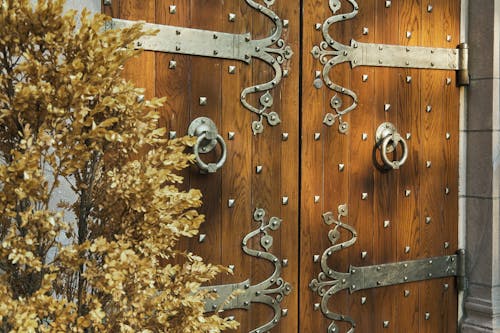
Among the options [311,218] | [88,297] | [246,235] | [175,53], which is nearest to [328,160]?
[311,218]

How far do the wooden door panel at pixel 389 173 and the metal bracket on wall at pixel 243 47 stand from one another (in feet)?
0.49

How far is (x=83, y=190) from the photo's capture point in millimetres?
2102

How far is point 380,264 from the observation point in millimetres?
3562

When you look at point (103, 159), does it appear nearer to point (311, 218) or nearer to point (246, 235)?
point (246, 235)

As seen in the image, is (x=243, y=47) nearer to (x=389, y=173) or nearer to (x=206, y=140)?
(x=206, y=140)

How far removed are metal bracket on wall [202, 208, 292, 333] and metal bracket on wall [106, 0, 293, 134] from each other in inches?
15.3

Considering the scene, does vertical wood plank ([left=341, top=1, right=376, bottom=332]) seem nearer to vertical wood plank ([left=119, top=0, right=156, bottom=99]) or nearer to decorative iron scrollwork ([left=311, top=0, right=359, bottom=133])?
decorative iron scrollwork ([left=311, top=0, right=359, bottom=133])

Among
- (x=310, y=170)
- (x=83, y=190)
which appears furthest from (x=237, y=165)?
(x=83, y=190)

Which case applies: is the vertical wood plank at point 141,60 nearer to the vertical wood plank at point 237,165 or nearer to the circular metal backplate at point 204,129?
the circular metal backplate at point 204,129

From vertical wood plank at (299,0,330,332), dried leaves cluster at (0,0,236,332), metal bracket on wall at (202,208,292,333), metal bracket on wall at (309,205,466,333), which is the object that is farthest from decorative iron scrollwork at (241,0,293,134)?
dried leaves cluster at (0,0,236,332)

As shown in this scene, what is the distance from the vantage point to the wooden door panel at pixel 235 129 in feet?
9.50

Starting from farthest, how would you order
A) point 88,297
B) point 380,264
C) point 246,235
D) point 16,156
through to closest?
point 380,264, point 246,235, point 88,297, point 16,156

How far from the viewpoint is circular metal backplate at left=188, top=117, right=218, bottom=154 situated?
295cm

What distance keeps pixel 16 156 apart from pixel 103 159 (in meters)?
0.26
